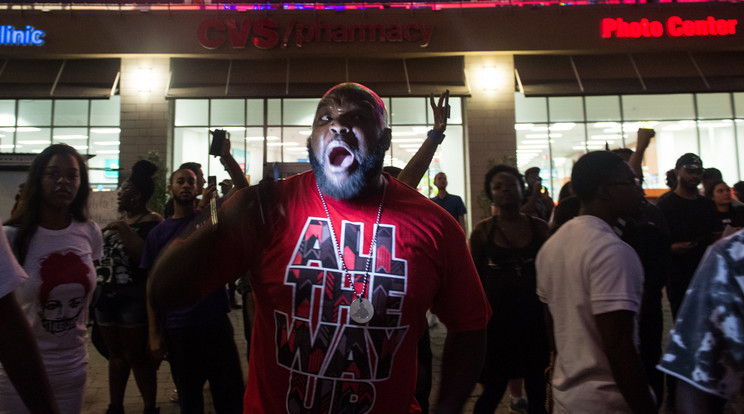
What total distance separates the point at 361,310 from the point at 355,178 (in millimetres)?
442

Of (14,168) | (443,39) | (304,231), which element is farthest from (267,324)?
(443,39)

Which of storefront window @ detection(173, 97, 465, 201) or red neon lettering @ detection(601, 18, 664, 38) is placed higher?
red neon lettering @ detection(601, 18, 664, 38)

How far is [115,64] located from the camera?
1417cm

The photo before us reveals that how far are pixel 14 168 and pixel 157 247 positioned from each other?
18.2 feet

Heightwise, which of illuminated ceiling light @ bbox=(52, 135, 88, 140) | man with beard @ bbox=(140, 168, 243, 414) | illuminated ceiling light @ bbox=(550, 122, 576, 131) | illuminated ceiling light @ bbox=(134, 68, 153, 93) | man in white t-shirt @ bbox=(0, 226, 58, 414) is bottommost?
man with beard @ bbox=(140, 168, 243, 414)

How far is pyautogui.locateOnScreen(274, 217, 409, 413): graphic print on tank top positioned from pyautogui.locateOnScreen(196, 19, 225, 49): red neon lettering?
532 inches

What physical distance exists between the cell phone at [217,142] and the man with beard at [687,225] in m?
4.50

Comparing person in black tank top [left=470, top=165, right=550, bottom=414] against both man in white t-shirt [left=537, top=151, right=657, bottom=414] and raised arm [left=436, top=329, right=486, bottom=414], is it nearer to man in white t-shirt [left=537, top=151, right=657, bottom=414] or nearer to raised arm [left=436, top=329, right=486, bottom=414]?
man in white t-shirt [left=537, top=151, right=657, bottom=414]

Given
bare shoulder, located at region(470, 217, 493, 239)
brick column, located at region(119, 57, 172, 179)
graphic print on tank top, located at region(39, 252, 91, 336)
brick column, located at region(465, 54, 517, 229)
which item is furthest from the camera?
brick column, located at region(465, 54, 517, 229)

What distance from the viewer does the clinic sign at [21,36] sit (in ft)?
45.0

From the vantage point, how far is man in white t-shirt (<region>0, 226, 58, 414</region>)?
1.64 metres

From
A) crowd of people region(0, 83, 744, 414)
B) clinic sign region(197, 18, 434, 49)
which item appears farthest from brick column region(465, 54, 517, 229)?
crowd of people region(0, 83, 744, 414)

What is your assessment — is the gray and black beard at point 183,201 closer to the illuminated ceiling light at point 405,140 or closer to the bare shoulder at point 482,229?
the bare shoulder at point 482,229

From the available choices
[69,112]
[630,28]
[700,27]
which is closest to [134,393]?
[69,112]
